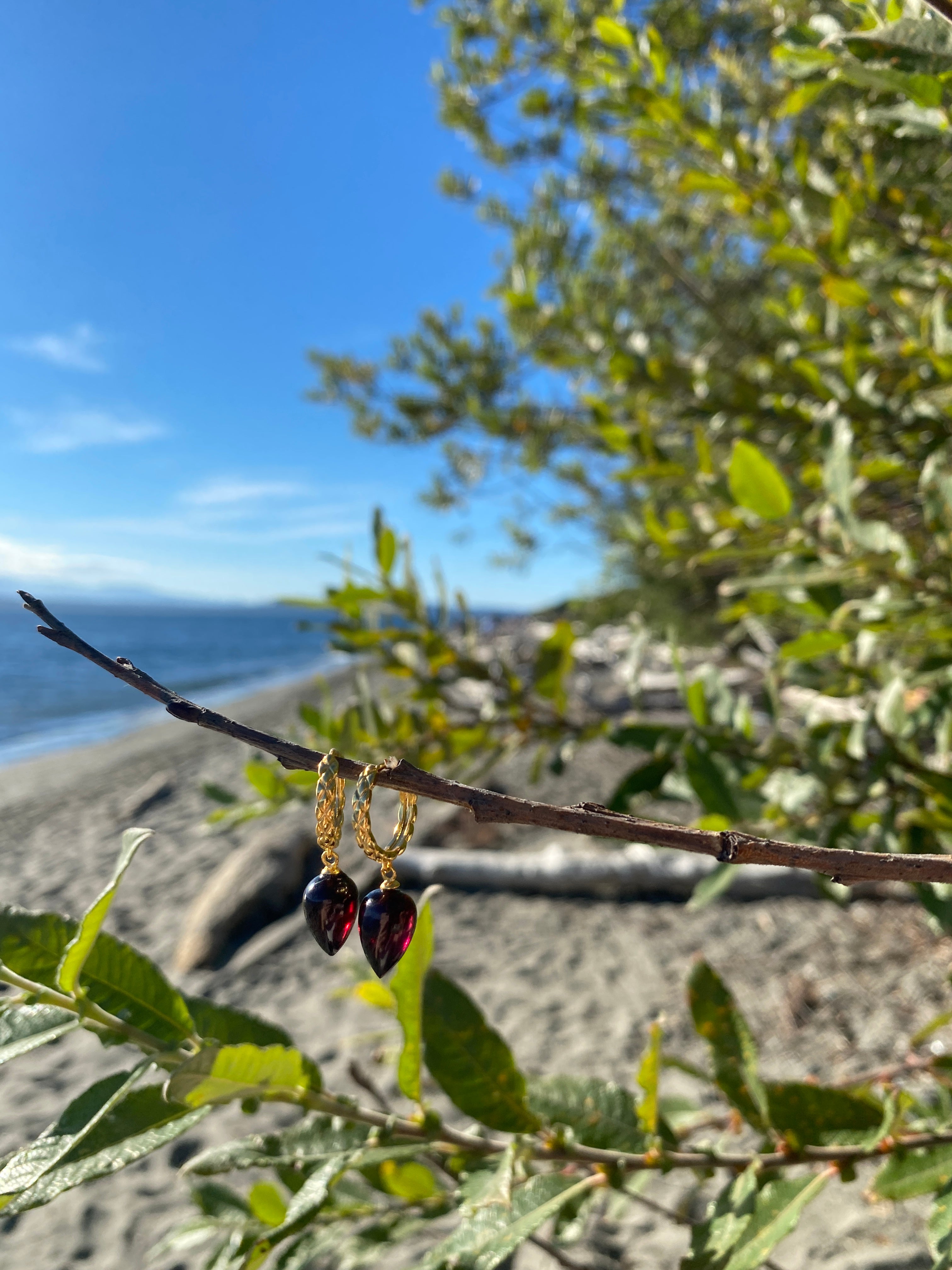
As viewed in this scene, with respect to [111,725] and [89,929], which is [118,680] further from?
[111,725]

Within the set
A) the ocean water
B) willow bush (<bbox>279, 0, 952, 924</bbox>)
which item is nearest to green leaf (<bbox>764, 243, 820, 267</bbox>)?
willow bush (<bbox>279, 0, 952, 924</bbox>)

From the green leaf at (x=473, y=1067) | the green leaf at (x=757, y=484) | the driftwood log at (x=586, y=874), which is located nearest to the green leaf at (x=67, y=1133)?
the green leaf at (x=473, y=1067)

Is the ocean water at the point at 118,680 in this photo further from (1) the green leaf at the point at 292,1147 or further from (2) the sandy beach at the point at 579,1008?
(2) the sandy beach at the point at 579,1008

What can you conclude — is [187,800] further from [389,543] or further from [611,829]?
[611,829]

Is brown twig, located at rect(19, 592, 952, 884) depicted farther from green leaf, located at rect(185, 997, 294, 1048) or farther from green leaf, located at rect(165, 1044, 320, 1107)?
green leaf, located at rect(185, 997, 294, 1048)

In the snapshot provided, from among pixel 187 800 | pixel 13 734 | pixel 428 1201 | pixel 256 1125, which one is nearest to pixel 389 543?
pixel 428 1201
